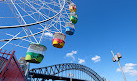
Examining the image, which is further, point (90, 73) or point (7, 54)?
point (90, 73)

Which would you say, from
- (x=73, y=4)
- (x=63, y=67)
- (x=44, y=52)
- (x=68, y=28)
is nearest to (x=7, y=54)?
(x=44, y=52)

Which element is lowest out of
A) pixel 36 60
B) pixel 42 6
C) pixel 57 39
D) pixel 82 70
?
pixel 36 60

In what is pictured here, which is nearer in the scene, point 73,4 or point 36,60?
point 36,60

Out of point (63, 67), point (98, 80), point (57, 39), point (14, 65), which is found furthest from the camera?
point (98, 80)

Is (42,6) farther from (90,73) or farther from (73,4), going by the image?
(90,73)

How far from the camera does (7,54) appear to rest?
6.83m

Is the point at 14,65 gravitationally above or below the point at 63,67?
below

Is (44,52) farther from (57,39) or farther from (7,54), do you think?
(7,54)

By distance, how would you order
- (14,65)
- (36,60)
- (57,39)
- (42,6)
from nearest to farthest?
(14,65), (36,60), (42,6), (57,39)

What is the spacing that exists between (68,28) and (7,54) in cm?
1549

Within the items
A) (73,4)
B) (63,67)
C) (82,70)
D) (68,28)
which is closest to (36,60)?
(68,28)

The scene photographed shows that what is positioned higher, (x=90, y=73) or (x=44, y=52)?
(x=90, y=73)

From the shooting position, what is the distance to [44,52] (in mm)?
14688

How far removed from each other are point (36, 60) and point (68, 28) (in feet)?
34.2
